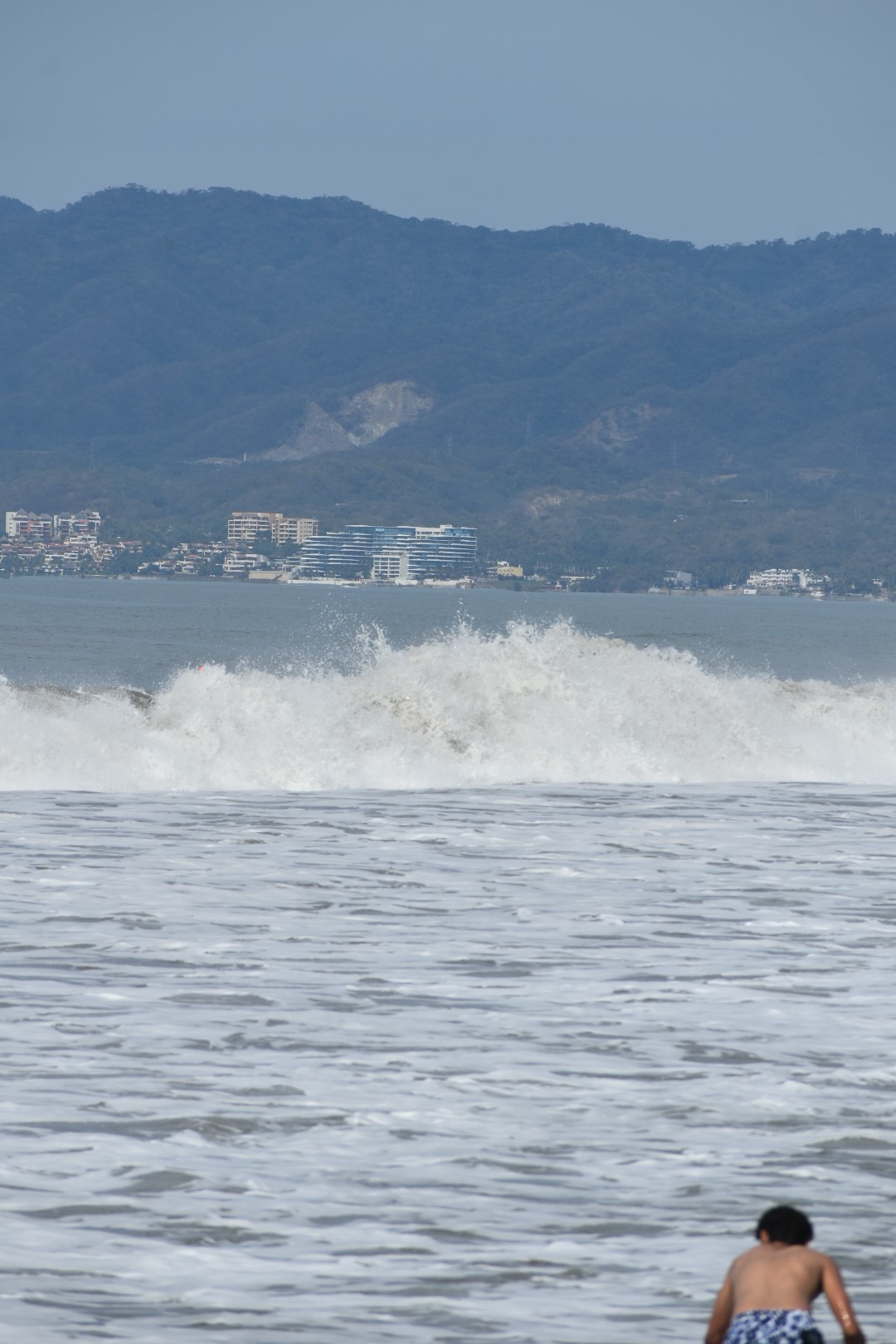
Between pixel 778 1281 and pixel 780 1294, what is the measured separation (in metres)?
0.04

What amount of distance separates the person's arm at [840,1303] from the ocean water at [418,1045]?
141 centimetres

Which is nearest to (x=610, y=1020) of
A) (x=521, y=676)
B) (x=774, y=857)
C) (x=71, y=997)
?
(x=71, y=997)

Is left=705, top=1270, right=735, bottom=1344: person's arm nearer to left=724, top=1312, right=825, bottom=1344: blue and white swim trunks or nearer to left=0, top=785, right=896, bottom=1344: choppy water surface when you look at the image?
left=724, top=1312, right=825, bottom=1344: blue and white swim trunks

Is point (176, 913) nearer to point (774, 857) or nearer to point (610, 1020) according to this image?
point (610, 1020)

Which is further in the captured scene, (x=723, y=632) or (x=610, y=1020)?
(x=723, y=632)

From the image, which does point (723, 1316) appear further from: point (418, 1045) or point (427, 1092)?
point (418, 1045)

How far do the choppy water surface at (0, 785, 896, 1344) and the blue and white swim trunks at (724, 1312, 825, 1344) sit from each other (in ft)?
4.75

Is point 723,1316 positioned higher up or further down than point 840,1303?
further down

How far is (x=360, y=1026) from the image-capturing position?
10.8 metres

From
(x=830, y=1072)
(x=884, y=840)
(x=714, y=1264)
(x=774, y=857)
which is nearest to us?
(x=714, y=1264)

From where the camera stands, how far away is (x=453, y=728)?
3064 centimetres

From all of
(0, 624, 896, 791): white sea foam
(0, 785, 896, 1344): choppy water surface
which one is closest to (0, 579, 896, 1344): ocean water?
(0, 785, 896, 1344): choppy water surface

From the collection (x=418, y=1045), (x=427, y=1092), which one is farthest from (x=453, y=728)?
(x=427, y=1092)

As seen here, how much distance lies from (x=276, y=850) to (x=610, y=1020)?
8001mm
